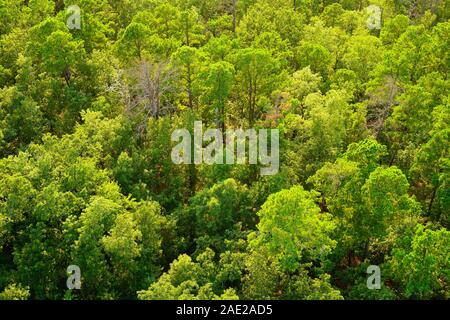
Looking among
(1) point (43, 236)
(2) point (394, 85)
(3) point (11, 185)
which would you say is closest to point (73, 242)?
(1) point (43, 236)

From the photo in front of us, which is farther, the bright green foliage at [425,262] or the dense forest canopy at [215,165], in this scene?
the dense forest canopy at [215,165]

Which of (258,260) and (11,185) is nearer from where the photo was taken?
(258,260)

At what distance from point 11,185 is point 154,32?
24.6 metres

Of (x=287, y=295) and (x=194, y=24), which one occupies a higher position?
(x=194, y=24)

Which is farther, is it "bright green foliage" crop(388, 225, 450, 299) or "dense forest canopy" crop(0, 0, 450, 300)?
"dense forest canopy" crop(0, 0, 450, 300)

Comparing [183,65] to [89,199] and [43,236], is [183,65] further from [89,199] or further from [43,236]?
[43,236]

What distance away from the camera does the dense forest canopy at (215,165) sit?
125 feet

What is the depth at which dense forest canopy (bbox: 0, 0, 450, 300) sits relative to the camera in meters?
38.1

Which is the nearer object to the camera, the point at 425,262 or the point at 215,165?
the point at 425,262

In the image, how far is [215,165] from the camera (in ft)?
147

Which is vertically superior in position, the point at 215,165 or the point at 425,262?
the point at 215,165
